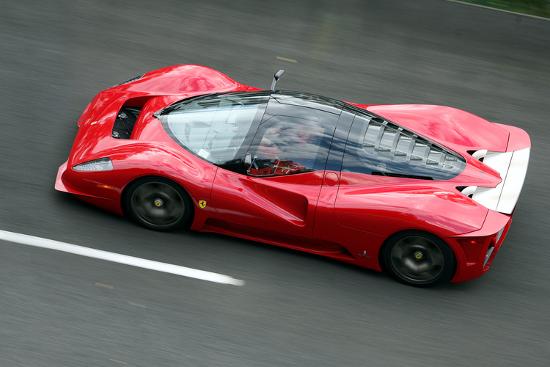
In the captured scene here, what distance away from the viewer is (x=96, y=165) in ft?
20.4

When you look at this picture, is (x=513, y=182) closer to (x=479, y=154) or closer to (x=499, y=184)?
(x=499, y=184)

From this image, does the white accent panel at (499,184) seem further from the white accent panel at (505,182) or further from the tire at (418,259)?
the tire at (418,259)

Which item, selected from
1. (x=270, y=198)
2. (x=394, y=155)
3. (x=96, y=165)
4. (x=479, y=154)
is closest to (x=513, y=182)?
(x=479, y=154)

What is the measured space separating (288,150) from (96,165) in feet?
4.98

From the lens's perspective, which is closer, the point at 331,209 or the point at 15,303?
the point at 15,303

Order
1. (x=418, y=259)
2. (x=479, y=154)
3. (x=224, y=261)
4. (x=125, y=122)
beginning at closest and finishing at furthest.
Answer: (x=418, y=259)
(x=224, y=261)
(x=479, y=154)
(x=125, y=122)

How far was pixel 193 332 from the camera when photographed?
5539 mm

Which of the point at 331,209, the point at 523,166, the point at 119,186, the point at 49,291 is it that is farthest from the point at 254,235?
the point at 523,166

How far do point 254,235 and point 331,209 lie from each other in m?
0.70

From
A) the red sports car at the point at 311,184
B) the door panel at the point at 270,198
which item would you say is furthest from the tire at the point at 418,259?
the door panel at the point at 270,198

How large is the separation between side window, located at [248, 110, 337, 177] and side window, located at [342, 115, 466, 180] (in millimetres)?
211

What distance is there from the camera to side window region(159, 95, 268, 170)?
6.18 metres

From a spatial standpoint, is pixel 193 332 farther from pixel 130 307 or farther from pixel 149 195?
pixel 149 195

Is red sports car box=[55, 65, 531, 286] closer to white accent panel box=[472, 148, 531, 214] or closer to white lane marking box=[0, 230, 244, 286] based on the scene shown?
white accent panel box=[472, 148, 531, 214]
